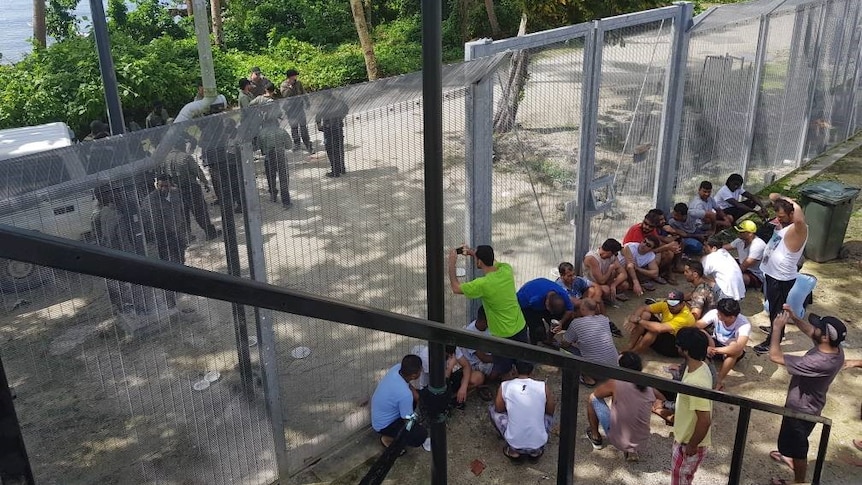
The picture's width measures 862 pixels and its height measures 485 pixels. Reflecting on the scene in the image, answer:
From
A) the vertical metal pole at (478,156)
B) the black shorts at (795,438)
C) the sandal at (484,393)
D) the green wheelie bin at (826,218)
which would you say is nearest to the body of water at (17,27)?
the vertical metal pole at (478,156)

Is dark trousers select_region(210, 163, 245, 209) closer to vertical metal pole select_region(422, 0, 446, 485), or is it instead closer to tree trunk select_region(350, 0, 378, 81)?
vertical metal pole select_region(422, 0, 446, 485)

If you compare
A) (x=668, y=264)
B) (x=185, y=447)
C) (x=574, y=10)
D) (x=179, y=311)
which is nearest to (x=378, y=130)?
(x=179, y=311)

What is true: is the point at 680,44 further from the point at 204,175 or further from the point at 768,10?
the point at 204,175

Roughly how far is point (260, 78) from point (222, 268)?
9412 millimetres

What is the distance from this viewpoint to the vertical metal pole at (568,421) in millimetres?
2354

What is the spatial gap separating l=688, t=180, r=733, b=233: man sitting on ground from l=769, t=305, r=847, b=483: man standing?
158 inches

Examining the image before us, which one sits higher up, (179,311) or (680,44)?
(680,44)

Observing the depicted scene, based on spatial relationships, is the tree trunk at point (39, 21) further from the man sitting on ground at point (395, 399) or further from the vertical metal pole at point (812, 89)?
the vertical metal pole at point (812, 89)

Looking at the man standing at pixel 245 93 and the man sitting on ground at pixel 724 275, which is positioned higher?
the man standing at pixel 245 93

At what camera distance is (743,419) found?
14.6 feet

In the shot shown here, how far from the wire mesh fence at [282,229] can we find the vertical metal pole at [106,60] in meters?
2.05

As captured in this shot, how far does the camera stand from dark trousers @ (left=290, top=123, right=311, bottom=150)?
450 centimetres

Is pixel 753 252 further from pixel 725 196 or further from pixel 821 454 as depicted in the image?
pixel 821 454

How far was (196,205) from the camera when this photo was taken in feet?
13.5
